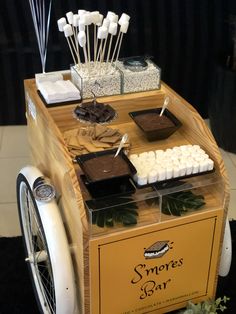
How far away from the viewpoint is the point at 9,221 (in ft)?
7.95

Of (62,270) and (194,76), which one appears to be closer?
(62,270)

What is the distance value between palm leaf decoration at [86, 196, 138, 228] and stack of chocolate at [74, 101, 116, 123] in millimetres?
343

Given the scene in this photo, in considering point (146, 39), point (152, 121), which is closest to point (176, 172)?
point (152, 121)

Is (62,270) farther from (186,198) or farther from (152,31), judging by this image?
(152,31)

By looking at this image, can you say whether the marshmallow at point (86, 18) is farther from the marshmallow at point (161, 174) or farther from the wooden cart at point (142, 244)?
the marshmallow at point (161, 174)

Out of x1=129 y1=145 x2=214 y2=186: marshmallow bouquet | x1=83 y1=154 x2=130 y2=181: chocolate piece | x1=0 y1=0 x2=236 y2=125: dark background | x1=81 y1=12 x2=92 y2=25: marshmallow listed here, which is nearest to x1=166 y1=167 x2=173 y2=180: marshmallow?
x1=129 y1=145 x2=214 y2=186: marshmallow bouquet

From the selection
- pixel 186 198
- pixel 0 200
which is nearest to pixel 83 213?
pixel 186 198

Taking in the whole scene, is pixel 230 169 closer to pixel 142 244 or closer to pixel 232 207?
pixel 232 207

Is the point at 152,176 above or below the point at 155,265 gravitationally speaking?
above

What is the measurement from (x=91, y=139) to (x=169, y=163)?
1.03 ft

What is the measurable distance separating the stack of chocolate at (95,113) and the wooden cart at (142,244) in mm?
105

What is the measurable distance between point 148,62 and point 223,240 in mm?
733

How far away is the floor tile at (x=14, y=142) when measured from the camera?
303cm

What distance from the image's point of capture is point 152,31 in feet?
10.3
